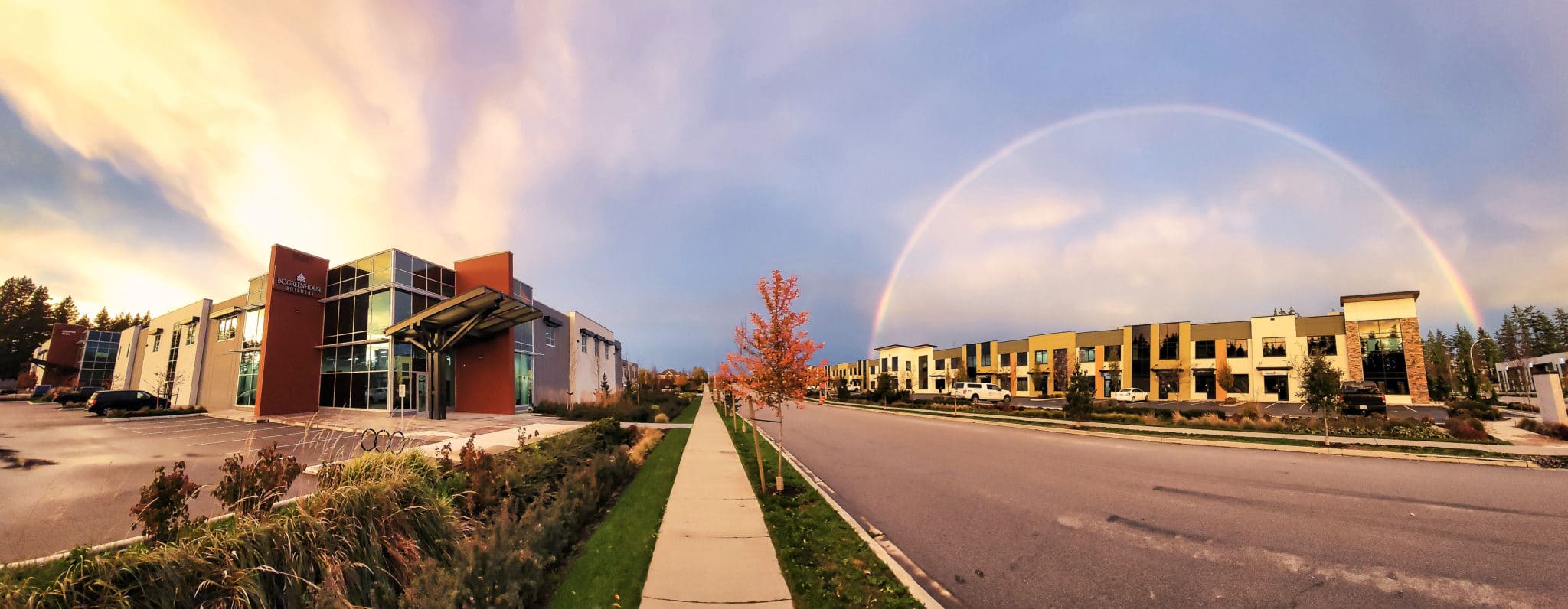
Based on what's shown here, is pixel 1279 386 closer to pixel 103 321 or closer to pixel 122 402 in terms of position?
pixel 122 402

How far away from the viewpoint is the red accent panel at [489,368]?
104 ft

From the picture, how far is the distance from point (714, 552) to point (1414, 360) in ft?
196

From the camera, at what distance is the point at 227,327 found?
3759cm

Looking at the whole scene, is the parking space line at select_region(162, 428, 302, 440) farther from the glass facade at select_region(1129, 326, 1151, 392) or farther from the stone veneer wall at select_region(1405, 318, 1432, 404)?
the stone veneer wall at select_region(1405, 318, 1432, 404)

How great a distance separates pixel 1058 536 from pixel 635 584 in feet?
19.1

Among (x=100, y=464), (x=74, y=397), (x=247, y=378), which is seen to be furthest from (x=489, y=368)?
(x=74, y=397)

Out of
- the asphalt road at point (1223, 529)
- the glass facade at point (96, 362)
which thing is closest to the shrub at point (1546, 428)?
the asphalt road at point (1223, 529)

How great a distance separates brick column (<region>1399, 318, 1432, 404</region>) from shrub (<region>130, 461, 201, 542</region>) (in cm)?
6423

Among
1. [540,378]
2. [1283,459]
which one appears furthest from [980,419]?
[540,378]

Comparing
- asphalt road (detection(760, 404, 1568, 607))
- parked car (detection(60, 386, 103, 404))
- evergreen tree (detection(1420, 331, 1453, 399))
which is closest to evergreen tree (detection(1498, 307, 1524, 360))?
evergreen tree (detection(1420, 331, 1453, 399))

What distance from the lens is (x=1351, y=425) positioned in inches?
797

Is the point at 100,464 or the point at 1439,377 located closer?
the point at 100,464

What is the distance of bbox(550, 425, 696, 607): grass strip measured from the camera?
536 cm

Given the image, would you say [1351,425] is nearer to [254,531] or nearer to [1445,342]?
[254,531]
